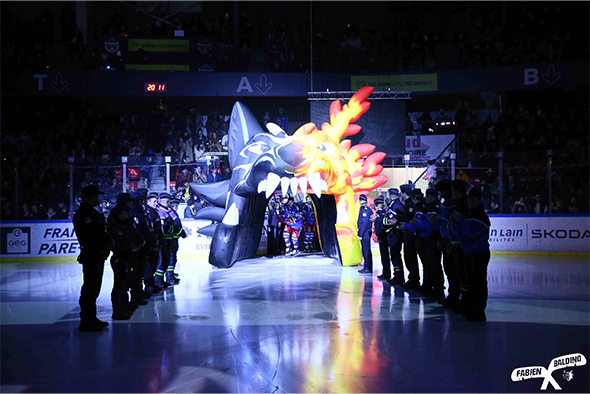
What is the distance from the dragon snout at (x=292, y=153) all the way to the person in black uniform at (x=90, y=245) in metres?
5.47

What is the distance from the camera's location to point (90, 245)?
6.38 metres

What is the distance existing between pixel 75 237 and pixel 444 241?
36.0ft

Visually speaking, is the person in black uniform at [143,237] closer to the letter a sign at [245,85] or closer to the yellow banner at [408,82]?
the letter a sign at [245,85]

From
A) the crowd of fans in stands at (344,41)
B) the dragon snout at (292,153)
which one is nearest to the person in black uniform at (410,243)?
the dragon snout at (292,153)

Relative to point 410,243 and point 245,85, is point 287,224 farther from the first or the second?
point 410,243

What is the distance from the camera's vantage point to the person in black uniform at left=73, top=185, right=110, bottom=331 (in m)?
6.32

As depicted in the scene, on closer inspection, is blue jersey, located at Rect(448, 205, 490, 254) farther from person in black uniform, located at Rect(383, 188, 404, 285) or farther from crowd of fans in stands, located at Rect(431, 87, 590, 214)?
crowd of fans in stands, located at Rect(431, 87, 590, 214)

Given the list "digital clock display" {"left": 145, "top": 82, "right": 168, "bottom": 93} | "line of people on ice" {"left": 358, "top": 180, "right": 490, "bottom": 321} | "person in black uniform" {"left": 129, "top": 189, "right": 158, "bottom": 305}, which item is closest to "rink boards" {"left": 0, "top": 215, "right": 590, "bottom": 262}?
"digital clock display" {"left": 145, "top": 82, "right": 168, "bottom": 93}

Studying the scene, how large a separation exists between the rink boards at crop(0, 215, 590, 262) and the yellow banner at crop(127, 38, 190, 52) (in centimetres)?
794

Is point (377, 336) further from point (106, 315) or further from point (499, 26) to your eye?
point (499, 26)

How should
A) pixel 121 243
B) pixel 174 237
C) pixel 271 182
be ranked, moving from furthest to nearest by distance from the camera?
pixel 271 182, pixel 174 237, pixel 121 243

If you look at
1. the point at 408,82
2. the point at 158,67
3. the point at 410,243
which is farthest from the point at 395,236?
the point at 158,67

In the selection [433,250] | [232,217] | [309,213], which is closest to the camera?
[433,250]

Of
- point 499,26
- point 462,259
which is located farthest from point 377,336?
point 499,26
